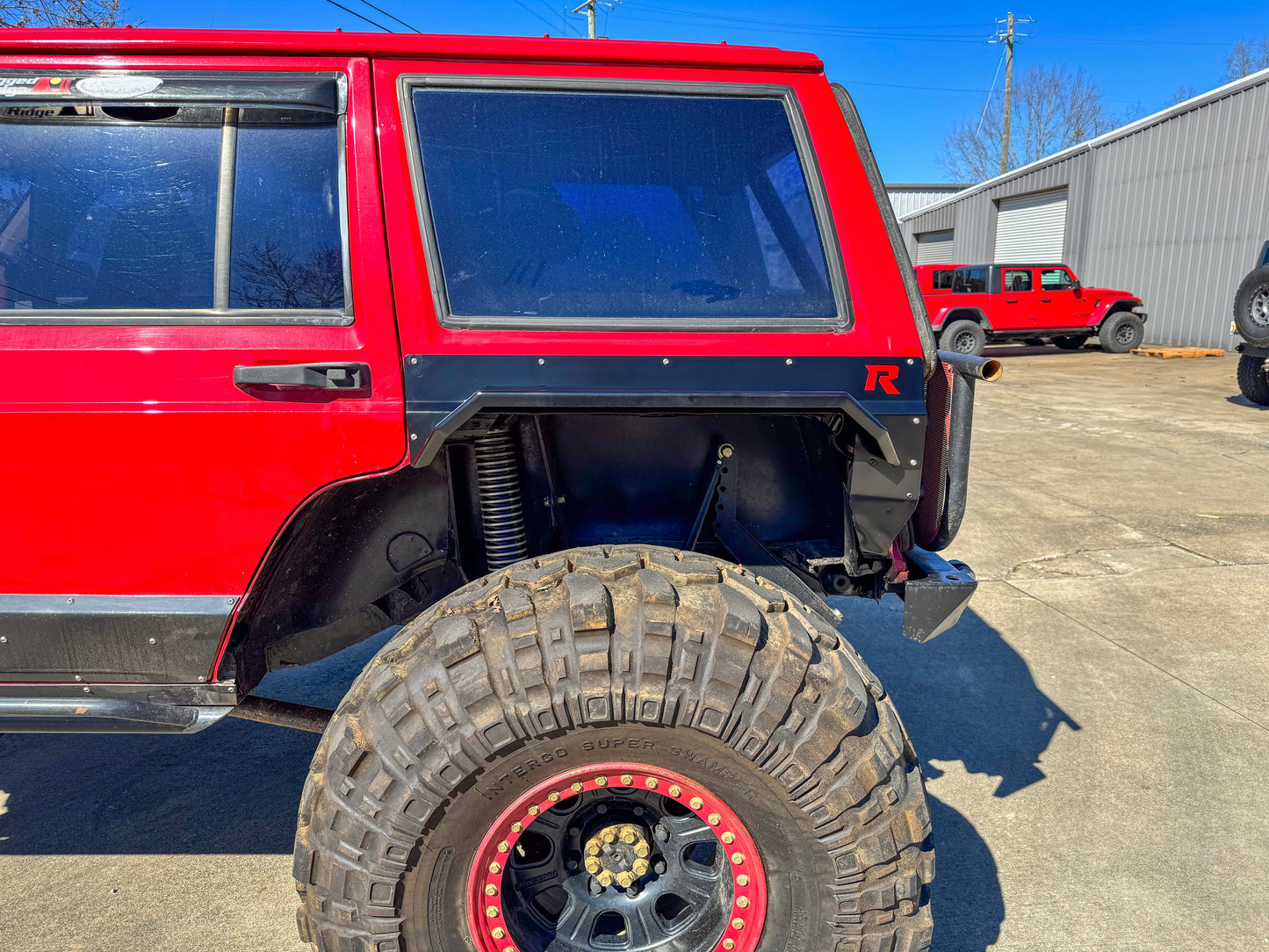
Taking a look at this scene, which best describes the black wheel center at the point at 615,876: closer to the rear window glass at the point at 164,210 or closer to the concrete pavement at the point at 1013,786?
the concrete pavement at the point at 1013,786

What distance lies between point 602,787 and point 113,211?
66.2 inches

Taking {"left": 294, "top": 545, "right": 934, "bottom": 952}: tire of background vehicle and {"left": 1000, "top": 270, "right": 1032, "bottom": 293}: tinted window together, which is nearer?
{"left": 294, "top": 545, "right": 934, "bottom": 952}: tire of background vehicle

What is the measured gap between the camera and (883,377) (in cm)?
192

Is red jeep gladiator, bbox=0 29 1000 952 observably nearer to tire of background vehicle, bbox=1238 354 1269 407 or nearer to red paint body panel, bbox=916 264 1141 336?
tire of background vehicle, bbox=1238 354 1269 407

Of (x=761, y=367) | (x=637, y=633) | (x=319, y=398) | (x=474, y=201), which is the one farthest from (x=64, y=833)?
(x=761, y=367)

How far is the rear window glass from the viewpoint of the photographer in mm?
1850

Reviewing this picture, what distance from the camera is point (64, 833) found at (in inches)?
108

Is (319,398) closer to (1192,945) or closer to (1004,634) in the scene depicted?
(1192,945)

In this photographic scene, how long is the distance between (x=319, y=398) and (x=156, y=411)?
0.35m

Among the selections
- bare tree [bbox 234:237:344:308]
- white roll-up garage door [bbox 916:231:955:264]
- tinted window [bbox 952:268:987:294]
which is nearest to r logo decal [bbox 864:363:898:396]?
bare tree [bbox 234:237:344:308]

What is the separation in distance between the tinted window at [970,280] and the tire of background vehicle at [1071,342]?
2823mm

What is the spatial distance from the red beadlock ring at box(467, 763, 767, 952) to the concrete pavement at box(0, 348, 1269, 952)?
35.1 inches

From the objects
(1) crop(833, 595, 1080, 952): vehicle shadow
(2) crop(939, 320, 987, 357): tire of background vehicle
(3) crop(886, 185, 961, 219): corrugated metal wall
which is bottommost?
(1) crop(833, 595, 1080, 952): vehicle shadow

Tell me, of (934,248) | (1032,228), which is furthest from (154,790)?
(934,248)
